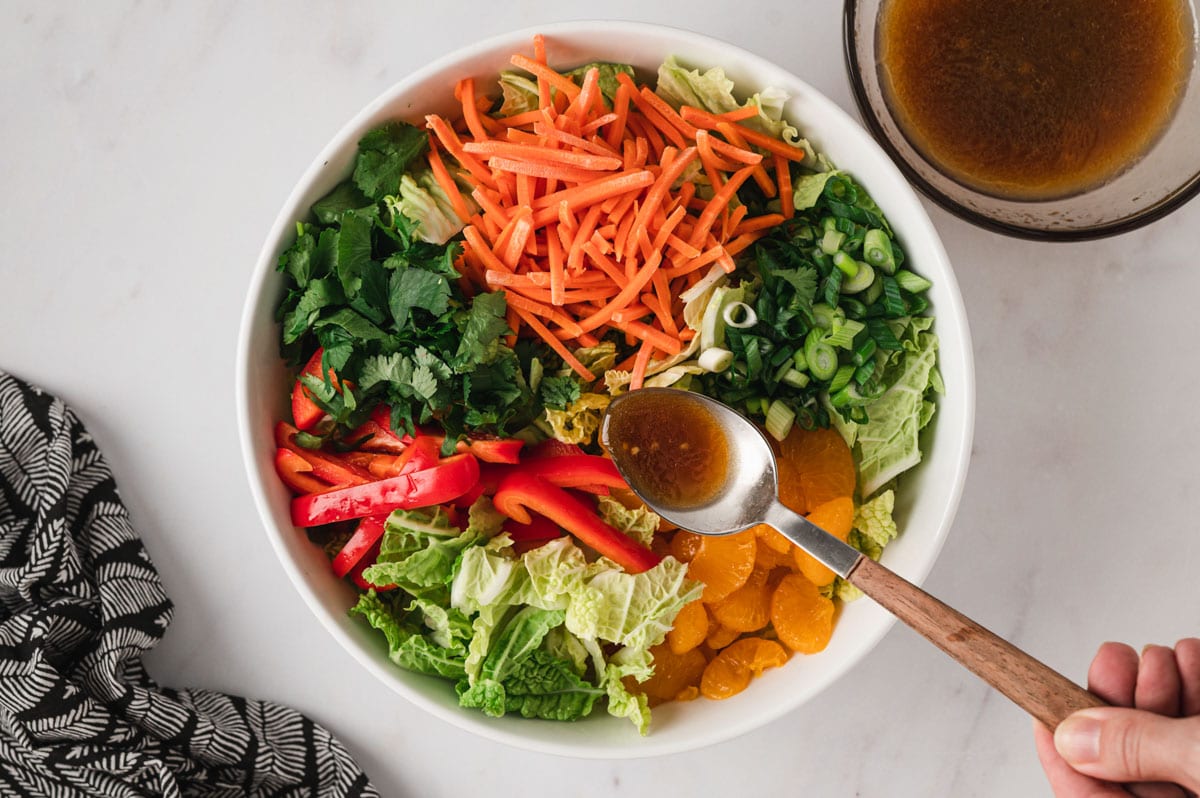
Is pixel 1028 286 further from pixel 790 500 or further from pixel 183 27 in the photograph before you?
pixel 183 27

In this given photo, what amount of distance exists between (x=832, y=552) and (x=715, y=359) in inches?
18.1

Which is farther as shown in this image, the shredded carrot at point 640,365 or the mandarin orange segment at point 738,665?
the mandarin orange segment at point 738,665

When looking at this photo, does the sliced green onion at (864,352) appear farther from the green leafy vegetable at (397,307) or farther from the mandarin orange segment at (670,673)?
the mandarin orange segment at (670,673)

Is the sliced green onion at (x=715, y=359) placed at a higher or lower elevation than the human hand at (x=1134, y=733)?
higher

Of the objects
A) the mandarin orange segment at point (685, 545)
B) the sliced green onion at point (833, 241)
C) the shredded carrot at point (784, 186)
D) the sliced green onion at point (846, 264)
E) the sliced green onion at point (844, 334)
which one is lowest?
the mandarin orange segment at point (685, 545)

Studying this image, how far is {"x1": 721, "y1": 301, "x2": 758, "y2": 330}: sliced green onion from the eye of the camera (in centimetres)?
193

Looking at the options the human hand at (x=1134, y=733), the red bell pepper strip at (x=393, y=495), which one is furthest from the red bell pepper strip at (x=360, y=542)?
the human hand at (x=1134, y=733)

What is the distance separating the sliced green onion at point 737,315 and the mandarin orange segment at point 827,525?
41cm

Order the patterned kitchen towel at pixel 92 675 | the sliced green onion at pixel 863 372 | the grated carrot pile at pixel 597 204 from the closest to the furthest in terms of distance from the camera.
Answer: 1. the grated carrot pile at pixel 597 204
2. the sliced green onion at pixel 863 372
3. the patterned kitchen towel at pixel 92 675

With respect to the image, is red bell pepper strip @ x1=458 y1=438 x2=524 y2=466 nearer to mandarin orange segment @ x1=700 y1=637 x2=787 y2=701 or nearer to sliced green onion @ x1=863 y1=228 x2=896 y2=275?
mandarin orange segment @ x1=700 y1=637 x2=787 y2=701

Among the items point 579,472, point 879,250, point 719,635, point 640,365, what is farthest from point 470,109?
point 719,635

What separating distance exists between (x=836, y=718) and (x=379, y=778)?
1.15 meters

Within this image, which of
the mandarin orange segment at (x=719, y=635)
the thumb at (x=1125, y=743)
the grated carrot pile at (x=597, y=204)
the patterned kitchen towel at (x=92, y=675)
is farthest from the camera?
the patterned kitchen towel at (x=92, y=675)

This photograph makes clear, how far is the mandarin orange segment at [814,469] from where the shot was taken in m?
2.01
